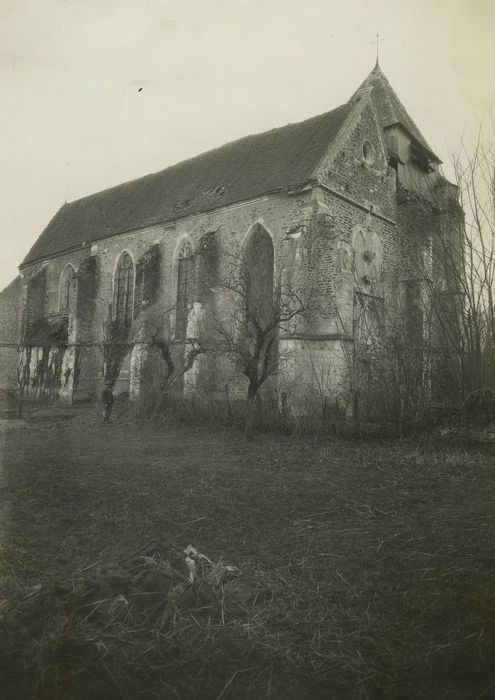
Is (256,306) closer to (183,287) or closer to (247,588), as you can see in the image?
(183,287)

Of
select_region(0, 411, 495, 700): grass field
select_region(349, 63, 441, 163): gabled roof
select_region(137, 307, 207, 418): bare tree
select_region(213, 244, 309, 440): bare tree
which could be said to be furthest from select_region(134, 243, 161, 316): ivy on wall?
select_region(0, 411, 495, 700): grass field

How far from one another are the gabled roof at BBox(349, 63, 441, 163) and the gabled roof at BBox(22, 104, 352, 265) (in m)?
3.93

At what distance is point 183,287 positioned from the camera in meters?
20.1

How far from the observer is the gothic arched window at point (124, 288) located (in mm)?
22297

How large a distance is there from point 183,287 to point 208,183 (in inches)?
174

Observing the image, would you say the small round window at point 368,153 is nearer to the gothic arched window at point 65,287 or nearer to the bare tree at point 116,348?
the bare tree at point 116,348

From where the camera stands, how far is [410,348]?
10844 mm

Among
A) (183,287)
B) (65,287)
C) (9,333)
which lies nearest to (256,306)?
(183,287)

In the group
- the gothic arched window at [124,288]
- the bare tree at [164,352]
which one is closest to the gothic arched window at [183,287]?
the bare tree at [164,352]

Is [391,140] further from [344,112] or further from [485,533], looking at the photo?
[485,533]

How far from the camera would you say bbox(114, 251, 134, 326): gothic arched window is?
22297 millimetres

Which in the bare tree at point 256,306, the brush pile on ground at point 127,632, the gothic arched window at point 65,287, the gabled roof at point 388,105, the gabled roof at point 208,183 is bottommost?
the brush pile on ground at point 127,632

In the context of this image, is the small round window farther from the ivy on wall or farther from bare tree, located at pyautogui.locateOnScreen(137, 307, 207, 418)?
bare tree, located at pyautogui.locateOnScreen(137, 307, 207, 418)

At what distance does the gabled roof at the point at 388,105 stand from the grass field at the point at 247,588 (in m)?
19.3
